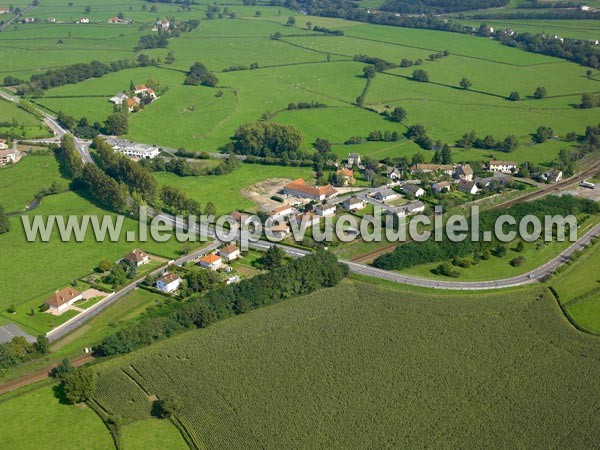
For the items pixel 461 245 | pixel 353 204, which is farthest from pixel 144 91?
pixel 461 245

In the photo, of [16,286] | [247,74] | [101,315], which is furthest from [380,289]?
[247,74]

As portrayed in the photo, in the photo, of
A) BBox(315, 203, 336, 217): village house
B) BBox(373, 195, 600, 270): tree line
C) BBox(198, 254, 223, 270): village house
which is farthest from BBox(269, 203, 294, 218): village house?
BBox(373, 195, 600, 270): tree line

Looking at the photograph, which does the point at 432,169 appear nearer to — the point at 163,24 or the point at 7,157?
the point at 7,157

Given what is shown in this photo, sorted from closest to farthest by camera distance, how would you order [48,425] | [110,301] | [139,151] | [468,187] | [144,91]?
1. [48,425]
2. [110,301]
3. [468,187]
4. [139,151]
5. [144,91]

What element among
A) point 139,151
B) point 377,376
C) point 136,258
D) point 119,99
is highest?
point 119,99

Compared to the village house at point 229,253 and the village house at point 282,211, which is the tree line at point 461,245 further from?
the village house at point 282,211

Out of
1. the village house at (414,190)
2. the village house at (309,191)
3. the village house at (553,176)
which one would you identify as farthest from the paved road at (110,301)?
the village house at (553,176)

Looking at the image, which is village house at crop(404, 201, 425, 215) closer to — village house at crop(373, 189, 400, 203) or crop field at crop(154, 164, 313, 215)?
village house at crop(373, 189, 400, 203)
